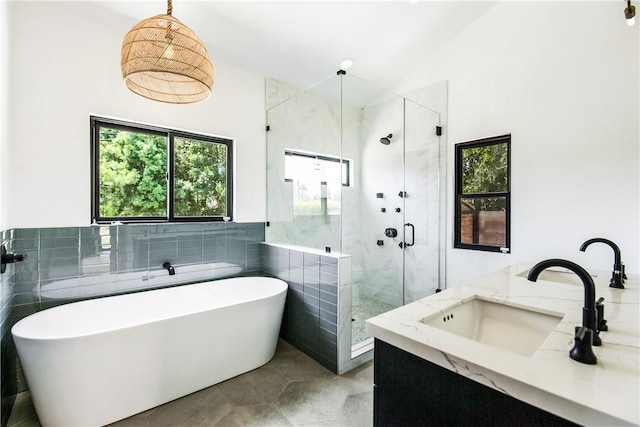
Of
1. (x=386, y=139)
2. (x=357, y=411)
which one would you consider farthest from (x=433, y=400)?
(x=386, y=139)

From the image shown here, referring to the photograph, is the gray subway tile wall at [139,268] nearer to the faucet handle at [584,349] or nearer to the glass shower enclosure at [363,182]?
the glass shower enclosure at [363,182]

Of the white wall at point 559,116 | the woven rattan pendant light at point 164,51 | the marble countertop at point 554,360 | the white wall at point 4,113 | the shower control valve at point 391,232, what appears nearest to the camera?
the marble countertop at point 554,360

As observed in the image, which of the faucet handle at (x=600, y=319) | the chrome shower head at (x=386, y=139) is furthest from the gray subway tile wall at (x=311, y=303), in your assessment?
the chrome shower head at (x=386, y=139)

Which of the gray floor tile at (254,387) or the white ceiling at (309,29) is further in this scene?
the white ceiling at (309,29)

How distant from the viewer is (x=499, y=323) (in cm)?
141

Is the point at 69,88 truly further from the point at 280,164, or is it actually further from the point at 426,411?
the point at 426,411

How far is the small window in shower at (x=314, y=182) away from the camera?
3.23 meters

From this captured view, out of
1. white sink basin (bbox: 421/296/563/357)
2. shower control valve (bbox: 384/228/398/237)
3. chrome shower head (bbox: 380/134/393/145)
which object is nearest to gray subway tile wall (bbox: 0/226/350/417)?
white sink basin (bbox: 421/296/563/357)

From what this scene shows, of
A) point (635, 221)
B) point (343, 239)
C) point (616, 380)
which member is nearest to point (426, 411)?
point (616, 380)

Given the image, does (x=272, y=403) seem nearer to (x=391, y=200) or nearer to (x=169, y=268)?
(x=169, y=268)

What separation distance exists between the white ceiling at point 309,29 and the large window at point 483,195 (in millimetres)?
1311

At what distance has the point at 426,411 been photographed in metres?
0.94

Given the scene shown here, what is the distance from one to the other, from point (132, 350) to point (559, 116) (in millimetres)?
3871

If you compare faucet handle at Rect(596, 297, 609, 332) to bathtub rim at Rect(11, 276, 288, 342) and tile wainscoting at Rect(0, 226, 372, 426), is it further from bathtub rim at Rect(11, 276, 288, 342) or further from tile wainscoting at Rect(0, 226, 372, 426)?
bathtub rim at Rect(11, 276, 288, 342)
